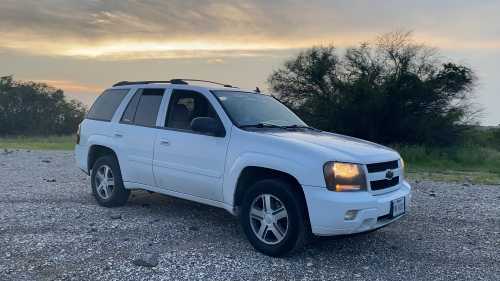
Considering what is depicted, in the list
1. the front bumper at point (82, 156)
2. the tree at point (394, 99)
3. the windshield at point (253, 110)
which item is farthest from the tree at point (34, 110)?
the windshield at point (253, 110)

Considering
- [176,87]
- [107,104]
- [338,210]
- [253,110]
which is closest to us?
[338,210]

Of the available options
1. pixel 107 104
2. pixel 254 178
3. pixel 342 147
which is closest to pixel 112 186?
pixel 107 104

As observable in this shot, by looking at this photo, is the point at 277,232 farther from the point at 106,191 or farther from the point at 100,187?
the point at 100,187

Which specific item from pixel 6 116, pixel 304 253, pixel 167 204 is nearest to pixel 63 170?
pixel 167 204

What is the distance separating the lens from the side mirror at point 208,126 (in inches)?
211

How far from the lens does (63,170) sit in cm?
1240

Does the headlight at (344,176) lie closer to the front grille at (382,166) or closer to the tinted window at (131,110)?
the front grille at (382,166)

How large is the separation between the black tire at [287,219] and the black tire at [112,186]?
2530 mm

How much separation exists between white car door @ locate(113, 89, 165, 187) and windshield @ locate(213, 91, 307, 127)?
1.07 m

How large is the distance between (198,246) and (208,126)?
1.39 m

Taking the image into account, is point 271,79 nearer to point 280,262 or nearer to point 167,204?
point 167,204

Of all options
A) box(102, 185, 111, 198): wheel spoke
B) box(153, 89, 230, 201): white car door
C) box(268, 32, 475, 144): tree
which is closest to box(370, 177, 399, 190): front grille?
box(153, 89, 230, 201): white car door

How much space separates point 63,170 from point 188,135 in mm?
7823

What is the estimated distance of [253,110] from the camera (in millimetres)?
6000
